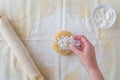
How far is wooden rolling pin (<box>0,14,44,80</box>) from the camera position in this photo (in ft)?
3.18

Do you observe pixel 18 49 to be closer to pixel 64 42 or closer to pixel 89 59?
pixel 64 42

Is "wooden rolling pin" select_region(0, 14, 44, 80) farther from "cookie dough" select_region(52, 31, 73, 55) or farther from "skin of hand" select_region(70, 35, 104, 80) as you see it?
"skin of hand" select_region(70, 35, 104, 80)

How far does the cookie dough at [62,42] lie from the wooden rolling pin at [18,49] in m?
0.11

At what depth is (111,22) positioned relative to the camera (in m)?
1.00

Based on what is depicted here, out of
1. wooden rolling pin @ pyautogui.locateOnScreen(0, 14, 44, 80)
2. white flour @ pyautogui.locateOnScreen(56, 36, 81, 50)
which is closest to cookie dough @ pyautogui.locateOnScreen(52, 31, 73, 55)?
white flour @ pyautogui.locateOnScreen(56, 36, 81, 50)

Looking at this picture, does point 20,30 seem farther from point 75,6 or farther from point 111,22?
point 111,22

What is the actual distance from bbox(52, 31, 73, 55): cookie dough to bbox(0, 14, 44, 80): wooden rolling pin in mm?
111

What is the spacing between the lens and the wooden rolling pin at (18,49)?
3.18 feet

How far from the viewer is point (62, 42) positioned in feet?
3.27

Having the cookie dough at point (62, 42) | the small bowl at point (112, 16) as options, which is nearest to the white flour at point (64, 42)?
the cookie dough at point (62, 42)

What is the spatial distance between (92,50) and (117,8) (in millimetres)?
275

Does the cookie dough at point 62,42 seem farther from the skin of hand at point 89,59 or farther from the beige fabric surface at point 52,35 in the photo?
the skin of hand at point 89,59

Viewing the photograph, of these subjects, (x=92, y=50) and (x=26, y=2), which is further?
(x=26, y=2)

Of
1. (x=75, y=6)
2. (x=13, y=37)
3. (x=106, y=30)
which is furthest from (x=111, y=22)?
(x=13, y=37)
